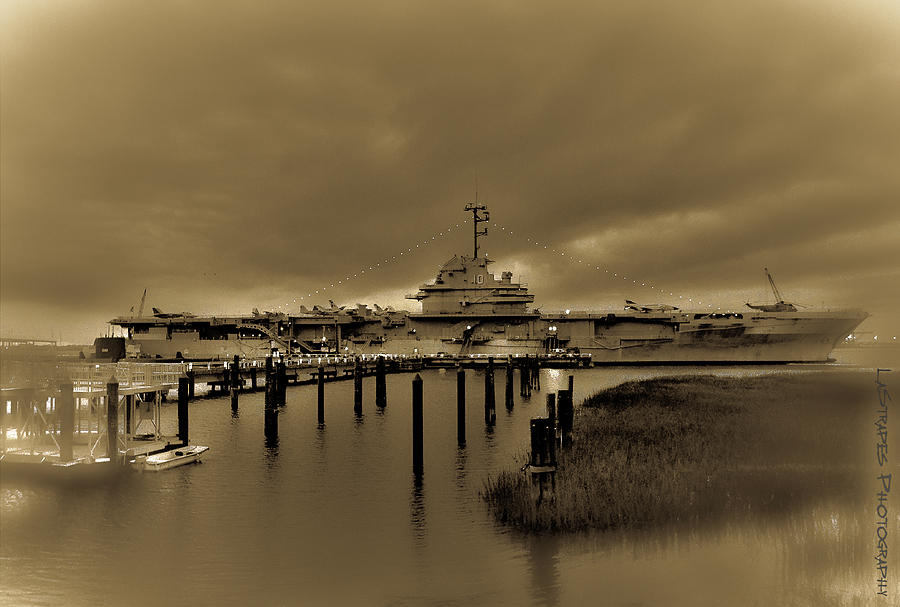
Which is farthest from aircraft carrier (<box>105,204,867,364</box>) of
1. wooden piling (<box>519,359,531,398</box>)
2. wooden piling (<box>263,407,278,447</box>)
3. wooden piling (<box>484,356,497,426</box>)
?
wooden piling (<box>263,407,278,447</box>)

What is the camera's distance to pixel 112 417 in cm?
1664

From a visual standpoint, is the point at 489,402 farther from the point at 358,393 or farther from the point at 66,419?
the point at 66,419

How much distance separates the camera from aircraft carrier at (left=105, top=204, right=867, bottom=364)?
201ft

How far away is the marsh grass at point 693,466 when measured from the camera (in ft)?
39.9

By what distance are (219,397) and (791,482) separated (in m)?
35.1

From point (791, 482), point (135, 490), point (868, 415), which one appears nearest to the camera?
point (791, 482)

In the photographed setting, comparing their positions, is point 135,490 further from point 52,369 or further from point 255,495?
point 52,369

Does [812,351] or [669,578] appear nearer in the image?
[669,578]

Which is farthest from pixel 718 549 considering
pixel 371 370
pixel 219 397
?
pixel 371 370

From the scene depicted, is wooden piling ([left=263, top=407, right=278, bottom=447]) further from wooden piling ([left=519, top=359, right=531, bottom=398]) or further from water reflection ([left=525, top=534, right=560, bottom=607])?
wooden piling ([left=519, top=359, right=531, bottom=398])

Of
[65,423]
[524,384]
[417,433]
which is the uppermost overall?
[65,423]

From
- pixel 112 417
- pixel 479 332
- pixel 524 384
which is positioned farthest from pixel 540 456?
pixel 479 332

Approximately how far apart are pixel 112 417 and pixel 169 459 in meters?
2.86

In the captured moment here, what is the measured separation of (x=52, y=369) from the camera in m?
19.5
